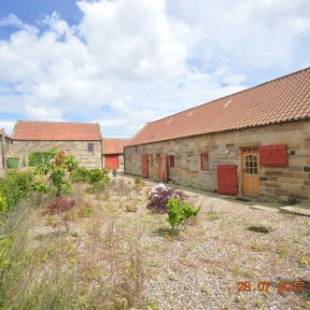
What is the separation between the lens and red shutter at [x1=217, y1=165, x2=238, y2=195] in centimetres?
1179

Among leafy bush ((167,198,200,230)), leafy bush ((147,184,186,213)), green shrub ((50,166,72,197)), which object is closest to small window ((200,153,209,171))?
leafy bush ((147,184,186,213))

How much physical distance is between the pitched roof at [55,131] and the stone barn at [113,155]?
2261 mm

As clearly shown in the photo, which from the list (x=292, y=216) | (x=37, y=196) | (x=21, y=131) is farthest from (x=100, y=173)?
(x=21, y=131)

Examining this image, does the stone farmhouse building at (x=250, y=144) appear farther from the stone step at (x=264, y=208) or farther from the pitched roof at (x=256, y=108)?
the stone step at (x=264, y=208)

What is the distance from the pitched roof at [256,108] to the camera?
1005 centimetres

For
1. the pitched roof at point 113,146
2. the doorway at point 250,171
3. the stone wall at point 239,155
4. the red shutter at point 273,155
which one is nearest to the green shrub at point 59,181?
the stone wall at point 239,155

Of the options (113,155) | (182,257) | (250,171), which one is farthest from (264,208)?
(113,155)

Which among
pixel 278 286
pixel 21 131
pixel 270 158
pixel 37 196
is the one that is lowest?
pixel 278 286

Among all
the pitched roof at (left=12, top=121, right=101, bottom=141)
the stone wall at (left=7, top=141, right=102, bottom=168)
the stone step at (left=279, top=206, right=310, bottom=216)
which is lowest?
the stone step at (left=279, top=206, right=310, bottom=216)

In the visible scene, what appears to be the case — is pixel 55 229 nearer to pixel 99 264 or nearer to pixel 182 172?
pixel 99 264

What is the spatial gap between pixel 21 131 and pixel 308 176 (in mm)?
31095

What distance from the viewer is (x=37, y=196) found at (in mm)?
9461

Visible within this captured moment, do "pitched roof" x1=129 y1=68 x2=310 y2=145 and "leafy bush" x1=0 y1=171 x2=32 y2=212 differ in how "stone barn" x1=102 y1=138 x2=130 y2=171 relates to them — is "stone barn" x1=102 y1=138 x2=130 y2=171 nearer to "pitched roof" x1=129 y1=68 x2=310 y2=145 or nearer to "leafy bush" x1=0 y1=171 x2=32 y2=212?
"pitched roof" x1=129 y1=68 x2=310 y2=145

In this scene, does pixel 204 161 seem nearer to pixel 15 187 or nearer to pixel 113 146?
pixel 15 187
